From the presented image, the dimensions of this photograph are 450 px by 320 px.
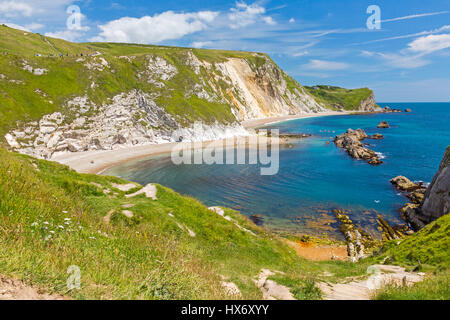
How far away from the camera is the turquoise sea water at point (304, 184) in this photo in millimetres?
33719


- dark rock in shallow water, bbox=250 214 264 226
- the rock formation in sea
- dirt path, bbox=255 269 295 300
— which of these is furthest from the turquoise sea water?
dirt path, bbox=255 269 295 300

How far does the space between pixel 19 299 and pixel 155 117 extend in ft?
263

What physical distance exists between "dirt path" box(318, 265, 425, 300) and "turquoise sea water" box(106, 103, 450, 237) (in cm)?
1843

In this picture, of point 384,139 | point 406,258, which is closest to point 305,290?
point 406,258

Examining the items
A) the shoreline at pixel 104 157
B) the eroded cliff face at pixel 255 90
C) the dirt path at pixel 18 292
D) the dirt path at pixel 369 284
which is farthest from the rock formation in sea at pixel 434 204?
the eroded cliff face at pixel 255 90

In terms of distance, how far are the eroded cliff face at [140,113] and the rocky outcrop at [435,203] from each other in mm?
63365

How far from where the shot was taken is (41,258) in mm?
4902

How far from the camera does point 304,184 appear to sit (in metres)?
46.3

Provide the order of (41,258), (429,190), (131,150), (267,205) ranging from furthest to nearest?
1. (131,150)
2. (267,205)
3. (429,190)
4. (41,258)

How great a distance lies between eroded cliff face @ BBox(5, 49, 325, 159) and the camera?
5759 centimetres

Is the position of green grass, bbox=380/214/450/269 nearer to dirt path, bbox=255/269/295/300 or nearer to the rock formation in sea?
dirt path, bbox=255/269/295/300

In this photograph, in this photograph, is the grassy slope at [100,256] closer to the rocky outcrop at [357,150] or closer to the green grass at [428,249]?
the green grass at [428,249]

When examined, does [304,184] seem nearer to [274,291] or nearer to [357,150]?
[357,150]

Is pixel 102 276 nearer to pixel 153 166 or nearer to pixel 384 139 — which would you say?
pixel 153 166
